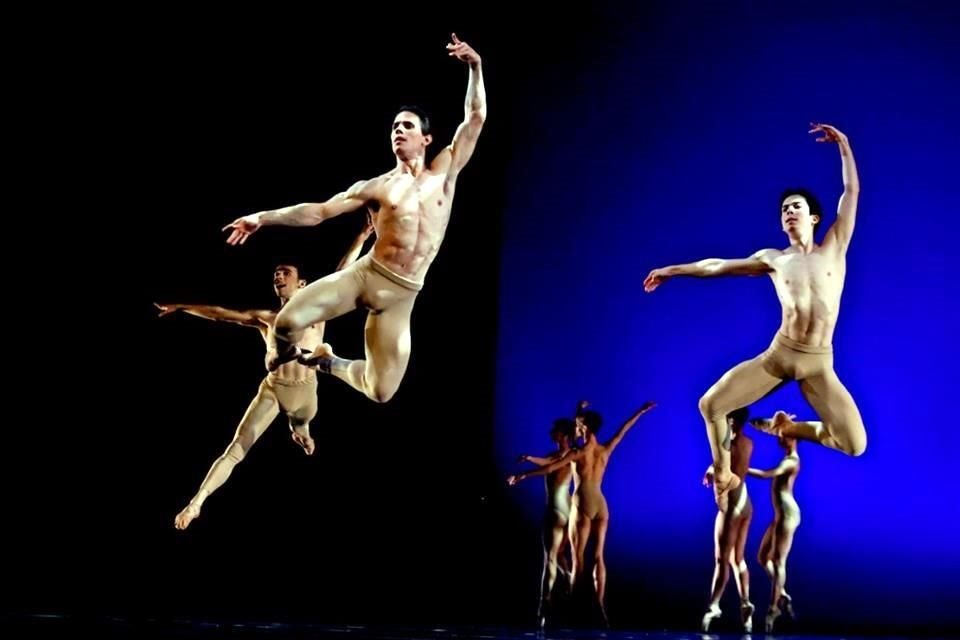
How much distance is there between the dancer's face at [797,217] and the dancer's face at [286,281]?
282 centimetres

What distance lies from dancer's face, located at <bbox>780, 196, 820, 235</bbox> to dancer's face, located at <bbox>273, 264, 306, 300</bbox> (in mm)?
2817

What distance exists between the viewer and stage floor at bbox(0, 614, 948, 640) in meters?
4.71

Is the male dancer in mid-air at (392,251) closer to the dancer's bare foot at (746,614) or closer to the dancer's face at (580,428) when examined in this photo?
the dancer's face at (580,428)

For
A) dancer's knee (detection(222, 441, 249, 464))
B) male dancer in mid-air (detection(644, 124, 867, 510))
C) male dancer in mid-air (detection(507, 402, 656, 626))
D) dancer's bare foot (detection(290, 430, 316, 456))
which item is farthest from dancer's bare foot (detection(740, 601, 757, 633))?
dancer's knee (detection(222, 441, 249, 464))

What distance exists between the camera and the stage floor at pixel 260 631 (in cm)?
471

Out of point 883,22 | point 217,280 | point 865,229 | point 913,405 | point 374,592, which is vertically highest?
point 883,22

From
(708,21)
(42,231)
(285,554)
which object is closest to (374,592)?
(285,554)

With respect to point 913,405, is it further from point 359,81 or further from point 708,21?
point 359,81

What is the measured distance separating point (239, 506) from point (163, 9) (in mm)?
3326

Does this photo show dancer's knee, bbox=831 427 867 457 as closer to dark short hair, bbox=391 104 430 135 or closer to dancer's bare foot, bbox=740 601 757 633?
dancer's bare foot, bbox=740 601 757 633

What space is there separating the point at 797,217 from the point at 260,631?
3.37 meters

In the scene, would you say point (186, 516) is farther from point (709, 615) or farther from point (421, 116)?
point (709, 615)

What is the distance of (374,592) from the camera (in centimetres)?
790

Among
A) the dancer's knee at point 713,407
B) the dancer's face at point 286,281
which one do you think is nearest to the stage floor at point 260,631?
the dancer's knee at point 713,407
